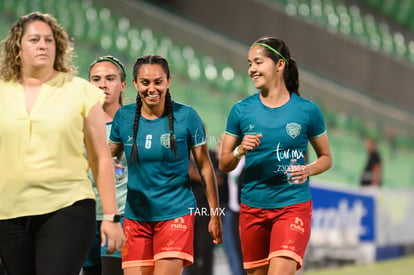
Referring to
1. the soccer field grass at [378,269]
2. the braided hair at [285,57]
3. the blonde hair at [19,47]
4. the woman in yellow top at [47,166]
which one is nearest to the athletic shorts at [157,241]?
the braided hair at [285,57]

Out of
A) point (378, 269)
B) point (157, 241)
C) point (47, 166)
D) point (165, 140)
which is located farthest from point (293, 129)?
point (378, 269)

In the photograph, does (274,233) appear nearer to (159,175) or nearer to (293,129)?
(293,129)

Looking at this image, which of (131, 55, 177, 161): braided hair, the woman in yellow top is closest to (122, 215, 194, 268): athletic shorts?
(131, 55, 177, 161): braided hair

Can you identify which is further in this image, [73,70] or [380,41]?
[380,41]

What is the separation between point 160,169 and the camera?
6543 millimetres

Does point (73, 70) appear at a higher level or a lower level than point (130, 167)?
higher

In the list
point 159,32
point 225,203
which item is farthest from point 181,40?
point 225,203

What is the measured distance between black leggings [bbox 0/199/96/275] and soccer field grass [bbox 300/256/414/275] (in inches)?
342

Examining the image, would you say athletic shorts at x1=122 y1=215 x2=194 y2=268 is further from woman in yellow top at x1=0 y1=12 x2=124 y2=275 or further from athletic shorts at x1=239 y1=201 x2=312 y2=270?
woman in yellow top at x1=0 y1=12 x2=124 y2=275

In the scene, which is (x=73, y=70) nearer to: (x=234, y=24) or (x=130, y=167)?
(x=130, y=167)

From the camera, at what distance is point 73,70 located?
17.6 feet

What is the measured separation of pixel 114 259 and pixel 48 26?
217 cm

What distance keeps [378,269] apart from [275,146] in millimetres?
8184

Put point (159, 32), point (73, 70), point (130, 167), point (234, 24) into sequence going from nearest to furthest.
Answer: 1. point (73, 70)
2. point (130, 167)
3. point (159, 32)
4. point (234, 24)
